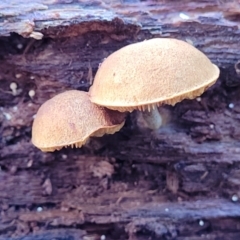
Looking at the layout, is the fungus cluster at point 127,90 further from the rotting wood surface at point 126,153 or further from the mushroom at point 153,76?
the rotting wood surface at point 126,153

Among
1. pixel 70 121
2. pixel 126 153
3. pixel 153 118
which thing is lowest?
pixel 126 153

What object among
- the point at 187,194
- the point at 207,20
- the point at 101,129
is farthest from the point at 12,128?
the point at 207,20

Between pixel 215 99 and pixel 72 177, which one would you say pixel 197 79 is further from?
pixel 72 177

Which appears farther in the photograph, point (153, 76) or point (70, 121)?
point (70, 121)

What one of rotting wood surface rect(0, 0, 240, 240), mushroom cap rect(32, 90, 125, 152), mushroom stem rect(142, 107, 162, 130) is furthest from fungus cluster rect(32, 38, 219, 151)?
rotting wood surface rect(0, 0, 240, 240)

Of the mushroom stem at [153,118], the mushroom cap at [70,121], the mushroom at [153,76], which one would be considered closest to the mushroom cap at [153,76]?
the mushroom at [153,76]

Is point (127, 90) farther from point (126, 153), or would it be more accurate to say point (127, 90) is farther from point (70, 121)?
point (126, 153)

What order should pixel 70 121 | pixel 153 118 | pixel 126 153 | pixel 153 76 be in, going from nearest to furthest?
pixel 153 76 → pixel 70 121 → pixel 153 118 → pixel 126 153

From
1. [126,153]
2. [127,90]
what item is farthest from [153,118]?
[127,90]
